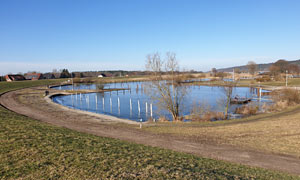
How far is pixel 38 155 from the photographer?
28.1 ft

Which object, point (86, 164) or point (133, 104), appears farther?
point (133, 104)

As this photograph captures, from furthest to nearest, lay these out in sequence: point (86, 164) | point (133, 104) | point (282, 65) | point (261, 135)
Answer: point (282, 65), point (133, 104), point (261, 135), point (86, 164)

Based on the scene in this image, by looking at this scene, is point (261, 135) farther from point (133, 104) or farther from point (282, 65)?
point (282, 65)

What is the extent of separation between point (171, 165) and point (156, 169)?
101 centimetres

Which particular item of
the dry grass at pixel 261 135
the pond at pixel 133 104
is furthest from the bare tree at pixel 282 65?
the dry grass at pixel 261 135

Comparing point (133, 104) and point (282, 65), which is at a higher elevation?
point (282, 65)

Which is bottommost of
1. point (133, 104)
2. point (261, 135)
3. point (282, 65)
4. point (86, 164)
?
point (133, 104)

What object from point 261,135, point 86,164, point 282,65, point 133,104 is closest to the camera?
point 86,164

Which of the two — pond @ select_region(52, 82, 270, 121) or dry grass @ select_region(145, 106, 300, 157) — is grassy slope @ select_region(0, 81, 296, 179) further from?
pond @ select_region(52, 82, 270, 121)

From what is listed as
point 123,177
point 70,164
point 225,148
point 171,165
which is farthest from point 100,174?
point 225,148

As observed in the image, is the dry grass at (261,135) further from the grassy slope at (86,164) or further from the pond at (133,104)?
the pond at (133,104)

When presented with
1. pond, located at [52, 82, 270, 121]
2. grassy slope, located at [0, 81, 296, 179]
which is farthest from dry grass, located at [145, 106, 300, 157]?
pond, located at [52, 82, 270, 121]

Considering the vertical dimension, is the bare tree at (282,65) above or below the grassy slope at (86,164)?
above

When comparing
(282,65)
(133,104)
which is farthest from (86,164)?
(282,65)
